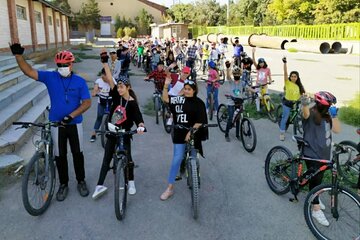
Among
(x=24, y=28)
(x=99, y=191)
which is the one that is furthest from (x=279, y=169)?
(x=24, y=28)

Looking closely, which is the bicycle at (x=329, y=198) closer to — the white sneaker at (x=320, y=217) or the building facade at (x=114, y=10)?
the white sneaker at (x=320, y=217)

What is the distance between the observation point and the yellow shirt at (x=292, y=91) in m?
7.09

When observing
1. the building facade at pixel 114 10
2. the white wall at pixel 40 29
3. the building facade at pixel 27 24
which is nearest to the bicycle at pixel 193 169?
the building facade at pixel 27 24

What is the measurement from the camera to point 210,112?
30.0 feet

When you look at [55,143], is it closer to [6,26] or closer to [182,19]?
[6,26]

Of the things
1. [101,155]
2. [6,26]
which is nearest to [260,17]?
[6,26]

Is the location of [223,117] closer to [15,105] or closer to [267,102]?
[267,102]

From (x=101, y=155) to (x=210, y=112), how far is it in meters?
3.82

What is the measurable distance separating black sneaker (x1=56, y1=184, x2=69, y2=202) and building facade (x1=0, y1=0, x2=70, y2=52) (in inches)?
217

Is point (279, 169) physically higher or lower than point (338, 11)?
lower

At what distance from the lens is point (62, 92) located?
433cm

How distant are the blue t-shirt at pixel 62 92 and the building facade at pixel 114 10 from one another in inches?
2679

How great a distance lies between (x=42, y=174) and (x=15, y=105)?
4.29 meters

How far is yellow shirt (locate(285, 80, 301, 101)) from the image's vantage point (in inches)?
279
